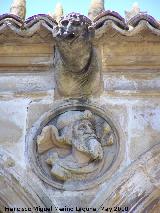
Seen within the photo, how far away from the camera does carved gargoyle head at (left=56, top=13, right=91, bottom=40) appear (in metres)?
4.11

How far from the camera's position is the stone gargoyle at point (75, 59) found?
163 inches

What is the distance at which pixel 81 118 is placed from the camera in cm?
421

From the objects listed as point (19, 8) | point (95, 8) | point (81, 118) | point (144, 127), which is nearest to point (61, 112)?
point (81, 118)

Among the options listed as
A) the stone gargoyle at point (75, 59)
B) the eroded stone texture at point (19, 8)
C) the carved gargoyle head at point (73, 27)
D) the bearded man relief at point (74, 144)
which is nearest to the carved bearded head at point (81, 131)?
the bearded man relief at point (74, 144)

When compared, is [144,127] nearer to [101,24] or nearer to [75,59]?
[75,59]

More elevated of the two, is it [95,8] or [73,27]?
[95,8]

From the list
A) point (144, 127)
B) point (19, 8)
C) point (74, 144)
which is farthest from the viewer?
point (19, 8)

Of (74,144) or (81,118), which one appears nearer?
(74,144)

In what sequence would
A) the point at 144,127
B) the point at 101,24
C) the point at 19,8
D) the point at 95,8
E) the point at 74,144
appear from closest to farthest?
the point at 74,144 < the point at 144,127 < the point at 101,24 < the point at 19,8 < the point at 95,8

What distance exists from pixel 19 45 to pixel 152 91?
3.11 feet

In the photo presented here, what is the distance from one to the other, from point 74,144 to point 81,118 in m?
0.20

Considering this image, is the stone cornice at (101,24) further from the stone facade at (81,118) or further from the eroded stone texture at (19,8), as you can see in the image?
the eroded stone texture at (19,8)

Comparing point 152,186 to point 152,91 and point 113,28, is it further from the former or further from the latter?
point 113,28

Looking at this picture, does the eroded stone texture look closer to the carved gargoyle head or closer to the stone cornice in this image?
the stone cornice
